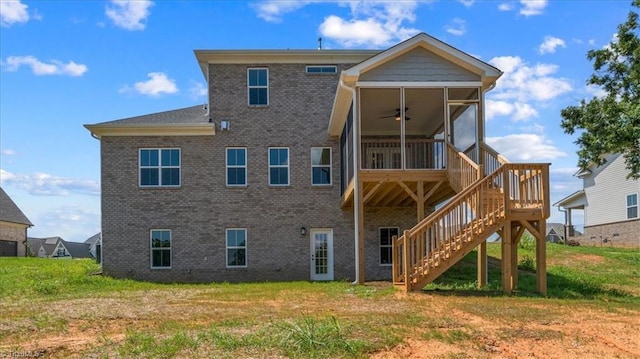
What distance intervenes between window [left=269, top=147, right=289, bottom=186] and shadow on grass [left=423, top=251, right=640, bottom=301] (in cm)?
624

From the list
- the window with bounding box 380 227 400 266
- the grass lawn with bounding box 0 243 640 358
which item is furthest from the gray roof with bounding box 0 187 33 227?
the window with bounding box 380 227 400 266

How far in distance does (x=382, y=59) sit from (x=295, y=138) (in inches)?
247

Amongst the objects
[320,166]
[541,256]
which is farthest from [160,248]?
[541,256]

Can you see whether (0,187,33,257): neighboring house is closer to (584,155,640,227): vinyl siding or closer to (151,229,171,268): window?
(151,229,171,268): window

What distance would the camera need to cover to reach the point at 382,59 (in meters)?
14.5

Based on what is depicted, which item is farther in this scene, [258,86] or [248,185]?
[258,86]

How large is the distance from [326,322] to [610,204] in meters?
26.8

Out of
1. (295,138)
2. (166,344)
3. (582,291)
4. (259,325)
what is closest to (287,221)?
(295,138)

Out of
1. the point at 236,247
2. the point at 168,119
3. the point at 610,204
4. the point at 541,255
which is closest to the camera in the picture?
the point at 541,255

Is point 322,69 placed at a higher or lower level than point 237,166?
higher

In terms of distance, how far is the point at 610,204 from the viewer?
30.7m

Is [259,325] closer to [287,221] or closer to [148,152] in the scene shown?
[287,221]

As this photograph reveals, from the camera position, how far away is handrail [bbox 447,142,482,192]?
43.3ft

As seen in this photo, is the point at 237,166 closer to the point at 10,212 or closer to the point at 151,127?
the point at 151,127
